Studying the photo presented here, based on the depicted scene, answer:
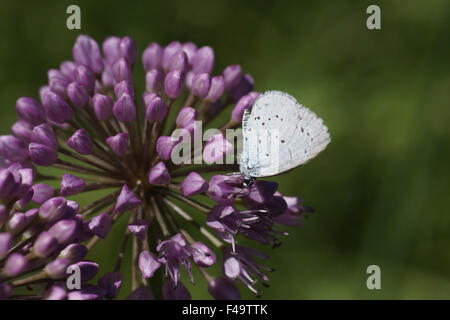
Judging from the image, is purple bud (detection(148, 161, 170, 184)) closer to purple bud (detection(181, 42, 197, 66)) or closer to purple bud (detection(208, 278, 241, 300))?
purple bud (detection(208, 278, 241, 300))

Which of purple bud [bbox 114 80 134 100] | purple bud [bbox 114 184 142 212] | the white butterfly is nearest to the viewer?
the white butterfly

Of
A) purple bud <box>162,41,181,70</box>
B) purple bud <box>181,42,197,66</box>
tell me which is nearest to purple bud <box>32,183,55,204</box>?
purple bud <box>162,41,181,70</box>

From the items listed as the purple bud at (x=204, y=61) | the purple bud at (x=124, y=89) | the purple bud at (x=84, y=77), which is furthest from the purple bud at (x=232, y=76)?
the purple bud at (x=84, y=77)

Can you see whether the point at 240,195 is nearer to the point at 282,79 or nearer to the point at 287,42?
the point at 282,79

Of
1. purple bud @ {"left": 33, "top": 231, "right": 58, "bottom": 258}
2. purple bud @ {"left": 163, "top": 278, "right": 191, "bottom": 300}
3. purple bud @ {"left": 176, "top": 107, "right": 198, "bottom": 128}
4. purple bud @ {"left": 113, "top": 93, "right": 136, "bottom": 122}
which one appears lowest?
purple bud @ {"left": 163, "top": 278, "right": 191, "bottom": 300}

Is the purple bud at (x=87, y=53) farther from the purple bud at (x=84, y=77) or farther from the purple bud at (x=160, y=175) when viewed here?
the purple bud at (x=160, y=175)
